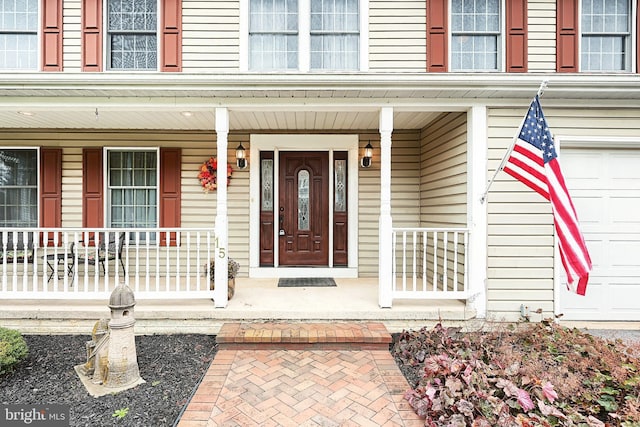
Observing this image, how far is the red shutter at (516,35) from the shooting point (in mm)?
4227

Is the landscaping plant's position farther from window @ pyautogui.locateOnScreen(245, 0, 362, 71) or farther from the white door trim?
window @ pyautogui.locateOnScreen(245, 0, 362, 71)

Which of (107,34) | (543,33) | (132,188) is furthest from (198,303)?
(543,33)

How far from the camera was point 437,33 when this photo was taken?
434 cm

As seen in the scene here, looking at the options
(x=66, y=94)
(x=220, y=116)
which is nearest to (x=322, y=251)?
(x=220, y=116)

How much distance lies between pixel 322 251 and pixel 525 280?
113 inches

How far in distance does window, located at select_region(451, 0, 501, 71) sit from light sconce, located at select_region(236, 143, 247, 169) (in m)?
3.14

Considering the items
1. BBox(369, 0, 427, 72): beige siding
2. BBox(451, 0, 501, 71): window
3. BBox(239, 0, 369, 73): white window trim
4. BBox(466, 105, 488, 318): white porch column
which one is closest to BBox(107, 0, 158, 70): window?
BBox(239, 0, 369, 73): white window trim

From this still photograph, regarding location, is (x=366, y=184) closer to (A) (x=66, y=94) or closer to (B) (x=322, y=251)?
(B) (x=322, y=251)

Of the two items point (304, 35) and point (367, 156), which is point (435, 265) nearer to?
point (367, 156)

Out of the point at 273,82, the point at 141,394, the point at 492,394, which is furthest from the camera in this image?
the point at 273,82

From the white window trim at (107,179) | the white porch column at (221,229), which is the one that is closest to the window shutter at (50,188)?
the white window trim at (107,179)

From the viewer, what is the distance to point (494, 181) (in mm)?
4047

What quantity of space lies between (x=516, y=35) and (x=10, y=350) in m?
6.05

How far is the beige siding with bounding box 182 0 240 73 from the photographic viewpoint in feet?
14.5
